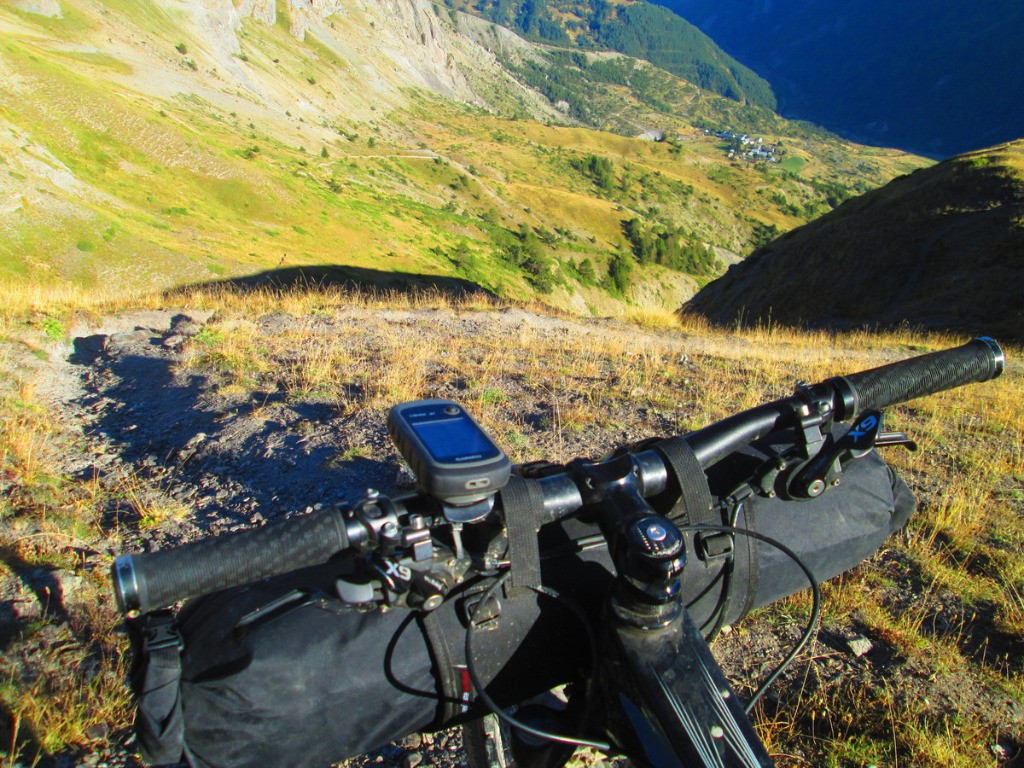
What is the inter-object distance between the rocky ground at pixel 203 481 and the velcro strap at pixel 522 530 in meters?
1.32

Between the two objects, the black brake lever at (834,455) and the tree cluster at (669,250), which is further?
the tree cluster at (669,250)

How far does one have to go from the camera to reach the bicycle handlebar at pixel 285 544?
1.06m

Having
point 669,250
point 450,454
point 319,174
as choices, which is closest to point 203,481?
point 450,454

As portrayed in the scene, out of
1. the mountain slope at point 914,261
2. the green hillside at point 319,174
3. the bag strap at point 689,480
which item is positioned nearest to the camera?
the bag strap at point 689,480

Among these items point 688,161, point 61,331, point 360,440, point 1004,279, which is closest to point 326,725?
point 360,440

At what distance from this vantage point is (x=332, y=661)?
1.33 m

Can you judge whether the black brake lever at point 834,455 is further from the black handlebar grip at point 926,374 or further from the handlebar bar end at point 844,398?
the black handlebar grip at point 926,374

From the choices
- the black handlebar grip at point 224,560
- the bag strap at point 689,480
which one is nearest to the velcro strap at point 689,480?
the bag strap at point 689,480

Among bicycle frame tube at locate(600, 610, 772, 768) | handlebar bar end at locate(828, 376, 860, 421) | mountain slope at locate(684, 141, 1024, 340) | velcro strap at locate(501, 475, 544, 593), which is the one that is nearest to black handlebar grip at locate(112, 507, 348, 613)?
velcro strap at locate(501, 475, 544, 593)

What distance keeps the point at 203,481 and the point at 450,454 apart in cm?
336

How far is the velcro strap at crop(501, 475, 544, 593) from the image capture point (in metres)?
1.32

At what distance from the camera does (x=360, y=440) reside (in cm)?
450

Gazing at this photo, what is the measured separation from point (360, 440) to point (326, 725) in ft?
10.7

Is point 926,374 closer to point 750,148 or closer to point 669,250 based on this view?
point 669,250
